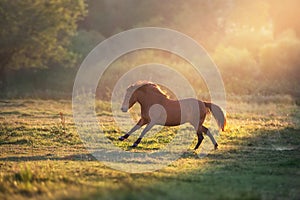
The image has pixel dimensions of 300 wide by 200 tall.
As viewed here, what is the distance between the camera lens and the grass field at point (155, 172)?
26.5ft

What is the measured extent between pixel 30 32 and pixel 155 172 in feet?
101

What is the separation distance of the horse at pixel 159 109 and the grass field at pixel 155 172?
726 millimetres

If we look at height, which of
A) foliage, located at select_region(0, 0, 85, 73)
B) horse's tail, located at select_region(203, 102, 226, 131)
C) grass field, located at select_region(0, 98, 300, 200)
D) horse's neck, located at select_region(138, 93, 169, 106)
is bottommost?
grass field, located at select_region(0, 98, 300, 200)

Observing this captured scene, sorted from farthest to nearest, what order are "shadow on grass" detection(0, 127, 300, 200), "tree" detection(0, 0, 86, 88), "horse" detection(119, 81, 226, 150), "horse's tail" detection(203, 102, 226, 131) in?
"tree" detection(0, 0, 86, 88)
"horse's tail" detection(203, 102, 226, 131)
"horse" detection(119, 81, 226, 150)
"shadow on grass" detection(0, 127, 300, 200)

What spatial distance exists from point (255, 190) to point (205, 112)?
5.93 metres


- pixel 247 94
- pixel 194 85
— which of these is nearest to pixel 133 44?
pixel 194 85

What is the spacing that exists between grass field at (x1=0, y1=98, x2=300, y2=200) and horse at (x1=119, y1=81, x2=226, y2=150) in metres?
0.73

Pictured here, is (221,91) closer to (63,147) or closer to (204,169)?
(63,147)

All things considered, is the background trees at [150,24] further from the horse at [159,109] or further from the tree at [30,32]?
the horse at [159,109]

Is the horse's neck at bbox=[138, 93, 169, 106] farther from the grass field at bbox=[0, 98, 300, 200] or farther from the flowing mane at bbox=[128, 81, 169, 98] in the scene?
the grass field at bbox=[0, 98, 300, 200]

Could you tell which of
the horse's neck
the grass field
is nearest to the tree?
the grass field

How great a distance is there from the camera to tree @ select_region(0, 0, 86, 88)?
38125 millimetres

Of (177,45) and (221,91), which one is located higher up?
(177,45)

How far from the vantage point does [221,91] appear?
34.8m
